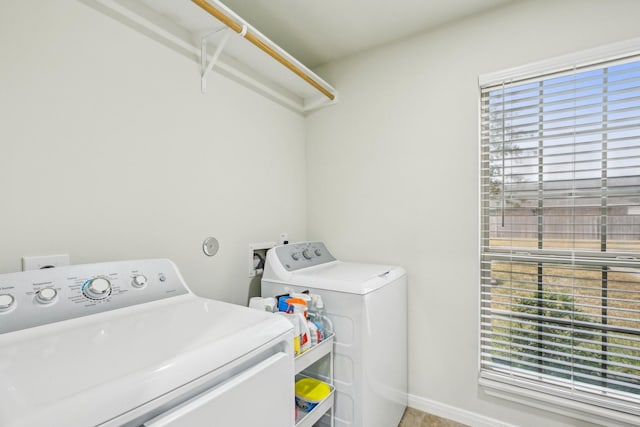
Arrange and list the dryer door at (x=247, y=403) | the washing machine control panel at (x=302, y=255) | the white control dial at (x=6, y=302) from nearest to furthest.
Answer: the dryer door at (x=247, y=403)
the white control dial at (x=6, y=302)
the washing machine control panel at (x=302, y=255)

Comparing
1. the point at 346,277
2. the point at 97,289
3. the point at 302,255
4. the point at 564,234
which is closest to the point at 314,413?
the point at 346,277

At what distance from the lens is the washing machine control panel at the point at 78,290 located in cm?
89

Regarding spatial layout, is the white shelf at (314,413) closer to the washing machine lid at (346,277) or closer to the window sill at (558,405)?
the washing machine lid at (346,277)

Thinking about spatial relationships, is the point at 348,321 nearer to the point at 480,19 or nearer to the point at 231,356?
the point at 231,356

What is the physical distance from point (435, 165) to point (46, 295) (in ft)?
6.26

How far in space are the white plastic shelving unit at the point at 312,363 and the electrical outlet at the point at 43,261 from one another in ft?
3.09

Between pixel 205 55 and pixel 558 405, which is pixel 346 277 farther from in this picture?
pixel 205 55

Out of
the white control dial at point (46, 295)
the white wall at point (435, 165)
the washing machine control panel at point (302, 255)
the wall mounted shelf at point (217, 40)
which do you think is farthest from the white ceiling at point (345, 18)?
the white control dial at point (46, 295)

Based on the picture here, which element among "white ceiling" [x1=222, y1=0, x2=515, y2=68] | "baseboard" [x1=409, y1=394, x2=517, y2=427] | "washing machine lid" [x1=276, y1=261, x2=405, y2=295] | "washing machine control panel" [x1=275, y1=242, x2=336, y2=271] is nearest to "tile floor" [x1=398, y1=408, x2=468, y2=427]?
"baseboard" [x1=409, y1=394, x2=517, y2=427]

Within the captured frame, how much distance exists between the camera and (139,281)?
3.78ft

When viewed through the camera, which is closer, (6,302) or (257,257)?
(6,302)

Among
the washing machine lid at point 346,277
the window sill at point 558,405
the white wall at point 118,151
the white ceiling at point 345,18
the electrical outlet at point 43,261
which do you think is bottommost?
the window sill at point 558,405

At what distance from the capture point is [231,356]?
2.69 ft

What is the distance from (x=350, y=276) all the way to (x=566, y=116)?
53.3 inches
